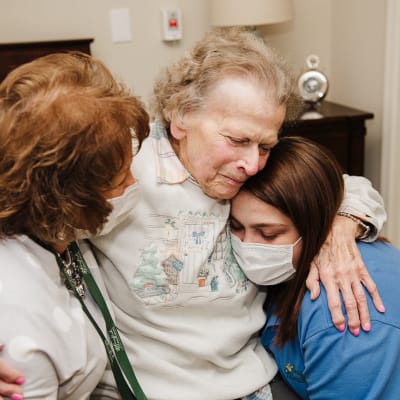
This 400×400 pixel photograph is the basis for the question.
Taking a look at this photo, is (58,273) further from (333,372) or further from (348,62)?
(348,62)

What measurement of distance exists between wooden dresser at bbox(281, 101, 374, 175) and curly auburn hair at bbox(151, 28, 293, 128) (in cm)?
130

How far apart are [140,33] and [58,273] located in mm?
2140

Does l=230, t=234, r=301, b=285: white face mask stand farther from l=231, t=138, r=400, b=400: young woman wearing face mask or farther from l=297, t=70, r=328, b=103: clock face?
l=297, t=70, r=328, b=103: clock face

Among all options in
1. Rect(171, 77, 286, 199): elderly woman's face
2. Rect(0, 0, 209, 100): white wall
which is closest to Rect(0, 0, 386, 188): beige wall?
Rect(0, 0, 209, 100): white wall

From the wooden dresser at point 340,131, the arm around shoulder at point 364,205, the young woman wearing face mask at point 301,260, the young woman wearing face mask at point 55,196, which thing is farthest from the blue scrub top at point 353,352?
the wooden dresser at point 340,131

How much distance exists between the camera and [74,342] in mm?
1031

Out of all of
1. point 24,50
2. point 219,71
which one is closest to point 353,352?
point 219,71

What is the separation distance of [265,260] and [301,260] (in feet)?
0.30

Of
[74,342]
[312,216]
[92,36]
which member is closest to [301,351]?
[312,216]

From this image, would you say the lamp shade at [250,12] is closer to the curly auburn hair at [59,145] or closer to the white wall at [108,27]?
the white wall at [108,27]

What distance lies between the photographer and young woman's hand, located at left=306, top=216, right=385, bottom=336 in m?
1.23

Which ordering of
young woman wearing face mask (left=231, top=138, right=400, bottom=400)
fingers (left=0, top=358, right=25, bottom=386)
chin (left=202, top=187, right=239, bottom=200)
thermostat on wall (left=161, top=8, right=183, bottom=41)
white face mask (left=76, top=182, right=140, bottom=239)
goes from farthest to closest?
thermostat on wall (left=161, top=8, right=183, bottom=41) < chin (left=202, top=187, right=239, bottom=200) < young woman wearing face mask (left=231, top=138, right=400, bottom=400) < white face mask (left=76, top=182, right=140, bottom=239) < fingers (left=0, top=358, right=25, bottom=386)

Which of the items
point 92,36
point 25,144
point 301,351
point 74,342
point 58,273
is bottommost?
point 301,351

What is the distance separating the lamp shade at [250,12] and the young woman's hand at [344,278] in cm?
163
